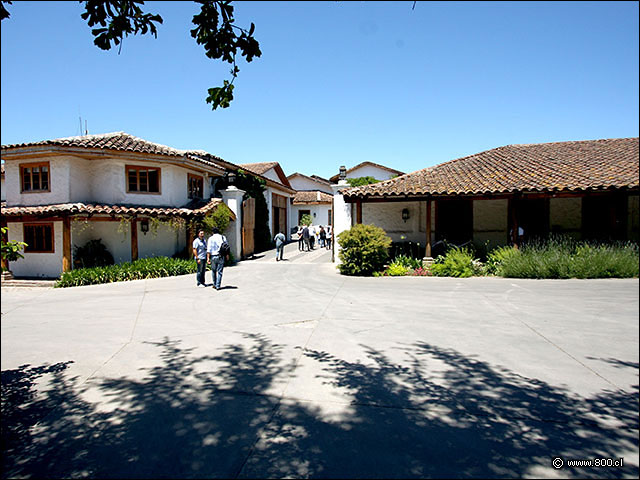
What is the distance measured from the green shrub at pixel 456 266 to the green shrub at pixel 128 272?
31.0 ft

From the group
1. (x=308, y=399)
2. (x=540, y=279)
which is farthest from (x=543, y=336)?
(x=308, y=399)

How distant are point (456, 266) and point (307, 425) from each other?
10491 millimetres

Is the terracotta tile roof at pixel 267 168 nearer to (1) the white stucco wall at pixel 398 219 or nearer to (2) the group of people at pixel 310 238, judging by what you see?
(2) the group of people at pixel 310 238

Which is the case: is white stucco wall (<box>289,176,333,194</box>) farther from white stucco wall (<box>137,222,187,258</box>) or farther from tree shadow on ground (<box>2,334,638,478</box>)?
tree shadow on ground (<box>2,334,638,478</box>)

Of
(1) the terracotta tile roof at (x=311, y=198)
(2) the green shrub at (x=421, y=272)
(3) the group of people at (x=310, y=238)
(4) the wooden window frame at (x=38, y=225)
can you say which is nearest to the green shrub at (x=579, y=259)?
(2) the green shrub at (x=421, y=272)

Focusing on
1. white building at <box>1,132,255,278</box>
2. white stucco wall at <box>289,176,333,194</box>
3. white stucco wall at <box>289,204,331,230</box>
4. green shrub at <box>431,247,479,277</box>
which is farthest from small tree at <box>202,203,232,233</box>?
white stucco wall at <box>289,176,333,194</box>

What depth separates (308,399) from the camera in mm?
4047

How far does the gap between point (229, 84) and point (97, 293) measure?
9.63 metres

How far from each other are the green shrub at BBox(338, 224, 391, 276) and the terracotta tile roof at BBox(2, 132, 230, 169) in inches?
310

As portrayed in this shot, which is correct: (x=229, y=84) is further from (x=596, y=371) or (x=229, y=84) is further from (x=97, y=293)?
(x=97, y=293)

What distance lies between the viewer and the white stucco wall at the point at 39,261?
50.2ft

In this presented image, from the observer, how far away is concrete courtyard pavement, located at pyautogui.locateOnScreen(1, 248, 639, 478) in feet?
9.56

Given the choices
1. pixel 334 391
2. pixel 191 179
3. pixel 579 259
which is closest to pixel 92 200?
pixel 191 179

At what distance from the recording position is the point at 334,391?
13.8ft
